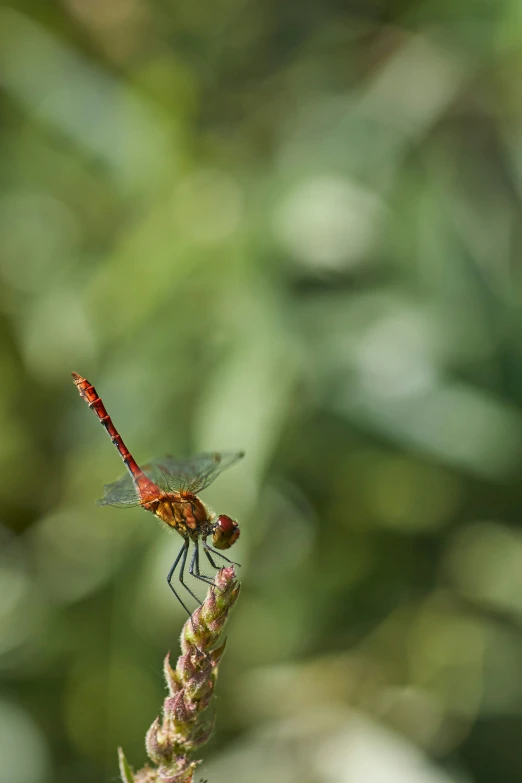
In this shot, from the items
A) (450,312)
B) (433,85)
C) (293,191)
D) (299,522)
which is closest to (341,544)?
(299,522)

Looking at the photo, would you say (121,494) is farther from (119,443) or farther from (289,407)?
(289,407)

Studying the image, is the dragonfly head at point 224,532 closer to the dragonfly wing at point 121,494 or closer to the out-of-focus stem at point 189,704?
the dragonfly wing at point 121,494

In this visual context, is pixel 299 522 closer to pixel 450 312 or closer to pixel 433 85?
pixel 450 312

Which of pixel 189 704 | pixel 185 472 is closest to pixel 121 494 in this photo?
pixel 185 472

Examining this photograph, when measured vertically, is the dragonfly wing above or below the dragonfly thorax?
above

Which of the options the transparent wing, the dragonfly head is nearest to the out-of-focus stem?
the dragonfly head

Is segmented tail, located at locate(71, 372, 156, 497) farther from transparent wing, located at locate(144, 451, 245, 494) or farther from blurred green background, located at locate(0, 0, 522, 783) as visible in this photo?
blurred green background, located at locate(0, 0, 522, 783)

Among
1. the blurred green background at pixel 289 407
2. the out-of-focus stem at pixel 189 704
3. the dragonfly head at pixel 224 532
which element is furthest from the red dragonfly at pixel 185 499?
the blurred green background at pixel 289 407
